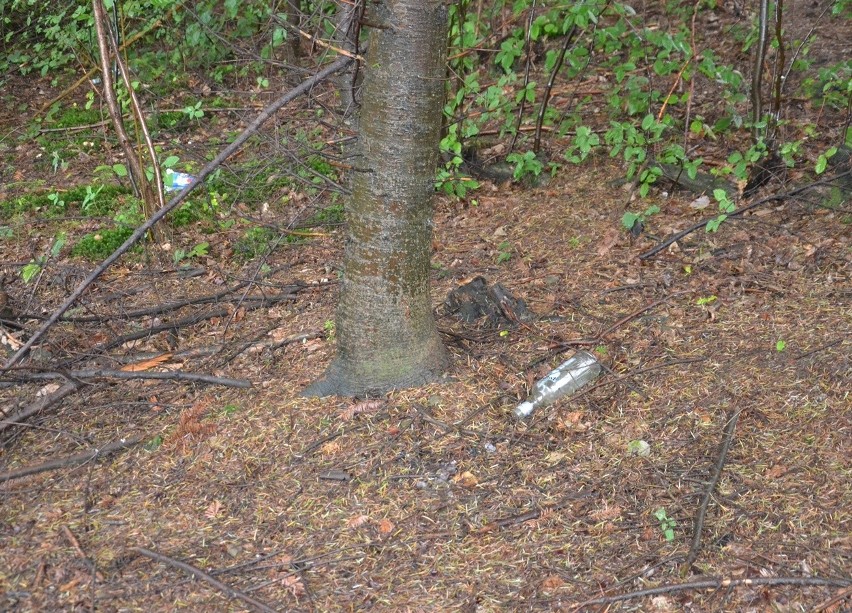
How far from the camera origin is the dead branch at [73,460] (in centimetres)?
326

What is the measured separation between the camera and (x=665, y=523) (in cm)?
283

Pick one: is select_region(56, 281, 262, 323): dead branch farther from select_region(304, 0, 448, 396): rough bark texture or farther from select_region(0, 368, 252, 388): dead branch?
select_region(304, 0, 448, 396): rough bark texture

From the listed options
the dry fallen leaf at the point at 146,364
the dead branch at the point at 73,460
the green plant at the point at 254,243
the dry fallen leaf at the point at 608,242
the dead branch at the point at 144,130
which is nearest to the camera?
the dead branch at the point at 73,460

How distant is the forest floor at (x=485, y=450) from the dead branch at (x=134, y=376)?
4 cm

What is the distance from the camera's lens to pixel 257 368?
3924 mm

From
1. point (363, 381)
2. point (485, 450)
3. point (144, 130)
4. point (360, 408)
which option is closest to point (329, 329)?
point (363, 381)

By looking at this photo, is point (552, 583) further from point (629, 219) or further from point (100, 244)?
point (100, 244)

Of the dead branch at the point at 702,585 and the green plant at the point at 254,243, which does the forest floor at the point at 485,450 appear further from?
the green plant at the point at 254,243

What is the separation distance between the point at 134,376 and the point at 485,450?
1873 millimetres

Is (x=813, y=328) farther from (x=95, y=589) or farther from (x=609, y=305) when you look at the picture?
(x=95, y=589)

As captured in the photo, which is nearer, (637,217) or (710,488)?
(710,488)

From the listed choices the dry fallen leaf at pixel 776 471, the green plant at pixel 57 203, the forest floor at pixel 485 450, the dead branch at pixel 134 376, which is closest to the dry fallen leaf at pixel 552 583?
the forest floor at pixel 485 450

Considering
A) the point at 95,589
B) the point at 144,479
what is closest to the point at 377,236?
the point at 144,479

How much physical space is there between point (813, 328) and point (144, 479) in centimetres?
321
